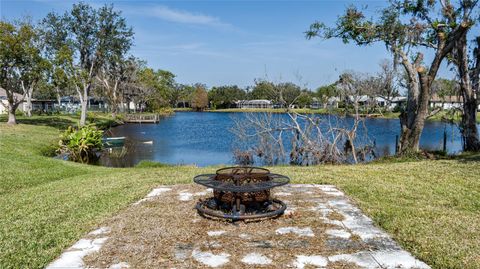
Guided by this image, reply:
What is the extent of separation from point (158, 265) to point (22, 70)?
2222 cm

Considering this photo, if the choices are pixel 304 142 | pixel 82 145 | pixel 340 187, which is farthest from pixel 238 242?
pixel 82 145

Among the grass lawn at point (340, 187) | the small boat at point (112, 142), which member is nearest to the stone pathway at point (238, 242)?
the grass lawn at point (340, 187)

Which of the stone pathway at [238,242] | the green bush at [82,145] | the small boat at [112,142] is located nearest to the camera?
the stone pathway at [238,242]

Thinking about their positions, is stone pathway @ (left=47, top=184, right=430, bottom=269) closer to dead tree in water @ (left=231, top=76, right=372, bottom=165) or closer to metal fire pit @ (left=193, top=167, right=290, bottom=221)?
metal fire pit @ (left=193, top=167, right=290, bottom=221)

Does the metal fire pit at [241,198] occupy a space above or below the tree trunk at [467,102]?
below

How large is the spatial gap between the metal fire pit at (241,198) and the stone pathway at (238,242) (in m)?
0.11

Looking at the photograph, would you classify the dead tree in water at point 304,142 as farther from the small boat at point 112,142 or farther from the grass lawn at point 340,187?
the small boat at point 112,142

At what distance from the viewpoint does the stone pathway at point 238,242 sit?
3.70 m

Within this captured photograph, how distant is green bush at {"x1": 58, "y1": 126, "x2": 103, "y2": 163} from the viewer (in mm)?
15930

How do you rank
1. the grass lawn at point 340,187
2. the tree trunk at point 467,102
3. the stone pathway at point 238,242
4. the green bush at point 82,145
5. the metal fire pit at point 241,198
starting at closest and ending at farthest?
the stone pathway at point 238,242 < the grass lawn at point 340,187 < the metal fire pit at point 241,198 < the tree trunk at point 467,102 < the green bush at point 82,145

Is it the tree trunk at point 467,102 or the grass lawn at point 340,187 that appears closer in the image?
the grass lawn at point 340,187

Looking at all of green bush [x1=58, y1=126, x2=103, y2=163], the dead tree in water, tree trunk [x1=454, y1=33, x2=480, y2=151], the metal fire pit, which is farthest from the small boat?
the metal fire pit

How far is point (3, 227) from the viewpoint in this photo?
4.97 metres

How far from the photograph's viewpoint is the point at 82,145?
15.9m
